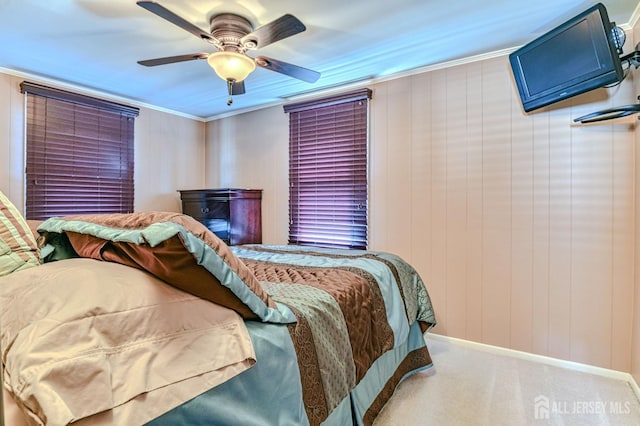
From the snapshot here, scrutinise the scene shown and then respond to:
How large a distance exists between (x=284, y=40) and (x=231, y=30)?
46cm

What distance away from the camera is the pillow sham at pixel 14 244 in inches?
47.1

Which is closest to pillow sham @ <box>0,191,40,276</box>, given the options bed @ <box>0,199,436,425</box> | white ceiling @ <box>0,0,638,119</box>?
bed @ <box>0,199,436,425</box>

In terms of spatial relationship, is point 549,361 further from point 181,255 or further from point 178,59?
point 178,59

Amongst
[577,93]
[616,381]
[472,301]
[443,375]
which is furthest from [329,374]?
[577,93]

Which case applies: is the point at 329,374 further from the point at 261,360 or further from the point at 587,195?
the point at 587,195

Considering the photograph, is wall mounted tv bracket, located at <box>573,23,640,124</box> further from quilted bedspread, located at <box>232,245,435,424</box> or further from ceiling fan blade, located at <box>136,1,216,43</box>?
ceiling fan blade, located at <box>136,1,216,43</box>

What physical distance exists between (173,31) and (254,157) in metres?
1.92

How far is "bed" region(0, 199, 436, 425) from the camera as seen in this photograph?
668mm

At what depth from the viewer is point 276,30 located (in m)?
1.86

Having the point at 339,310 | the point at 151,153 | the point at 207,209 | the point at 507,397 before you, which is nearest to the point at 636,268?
the point at 507,397

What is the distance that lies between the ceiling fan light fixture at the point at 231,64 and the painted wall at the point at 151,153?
2291mm

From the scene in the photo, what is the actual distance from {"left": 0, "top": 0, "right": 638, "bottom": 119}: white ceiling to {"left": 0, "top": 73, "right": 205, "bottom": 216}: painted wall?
387 millimetres

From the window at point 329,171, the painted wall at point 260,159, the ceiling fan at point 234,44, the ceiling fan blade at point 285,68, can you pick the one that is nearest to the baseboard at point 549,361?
the window at point 329,171

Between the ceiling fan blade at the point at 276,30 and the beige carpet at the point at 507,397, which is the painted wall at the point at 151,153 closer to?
Result: the ceiling fan blade at the point at 276,30
